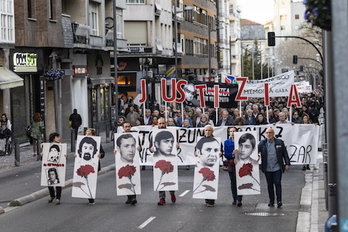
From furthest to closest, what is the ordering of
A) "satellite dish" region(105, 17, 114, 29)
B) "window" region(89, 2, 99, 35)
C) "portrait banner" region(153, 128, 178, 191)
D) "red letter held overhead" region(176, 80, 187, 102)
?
1. "satellite dish" region(105, 17, 114, 29)
2. "window" region(89, 2, 99, 35)
3. "red letter held overhead" region(176, 80, 187, 102)
4. "portrait banner" region(153, 128, 178, 191)

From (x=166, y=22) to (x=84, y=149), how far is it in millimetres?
53091

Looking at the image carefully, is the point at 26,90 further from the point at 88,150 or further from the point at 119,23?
the point at 88,150

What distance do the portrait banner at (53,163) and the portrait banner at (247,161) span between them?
3.51m

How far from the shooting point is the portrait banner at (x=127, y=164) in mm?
17016

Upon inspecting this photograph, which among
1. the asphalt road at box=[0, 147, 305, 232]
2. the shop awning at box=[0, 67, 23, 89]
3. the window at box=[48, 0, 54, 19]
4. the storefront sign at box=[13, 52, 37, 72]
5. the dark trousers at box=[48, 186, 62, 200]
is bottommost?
the asphalt road at box=[0, 147, 305, 232]

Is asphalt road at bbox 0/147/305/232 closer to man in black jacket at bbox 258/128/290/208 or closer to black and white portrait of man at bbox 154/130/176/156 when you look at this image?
man in black jacket at bbox 258/128/290/208

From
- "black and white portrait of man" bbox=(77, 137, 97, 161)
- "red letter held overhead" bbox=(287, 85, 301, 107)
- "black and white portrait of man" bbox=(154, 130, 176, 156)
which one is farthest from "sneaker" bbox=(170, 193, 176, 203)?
"red letter held overhead" bbox=(287, 85, 301, 107)

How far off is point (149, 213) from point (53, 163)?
2.92 m

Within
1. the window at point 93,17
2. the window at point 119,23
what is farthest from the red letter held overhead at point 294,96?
the window at point 119,23

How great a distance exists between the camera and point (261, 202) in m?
17.1

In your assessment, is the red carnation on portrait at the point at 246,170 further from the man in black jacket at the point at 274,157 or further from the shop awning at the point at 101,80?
the shop awning at the point at 101,80

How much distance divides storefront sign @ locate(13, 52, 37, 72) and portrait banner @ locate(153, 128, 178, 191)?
18.6 meters

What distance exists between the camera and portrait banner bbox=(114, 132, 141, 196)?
670 inches

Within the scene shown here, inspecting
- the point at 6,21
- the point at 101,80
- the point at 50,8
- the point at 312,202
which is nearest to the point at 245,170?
the point at 312,202
